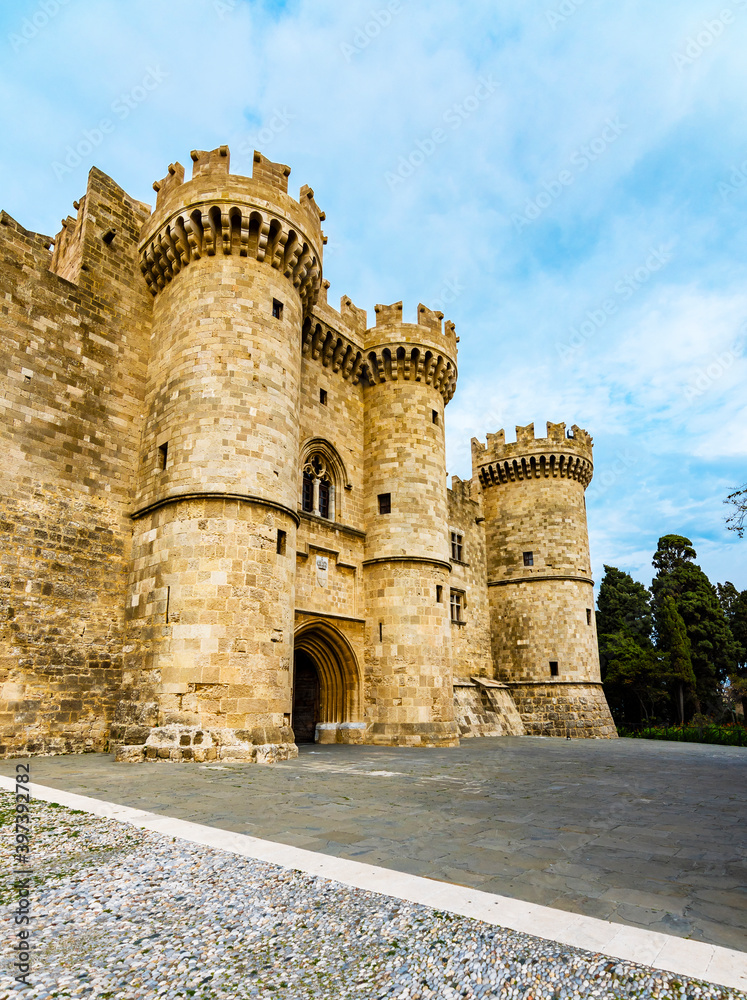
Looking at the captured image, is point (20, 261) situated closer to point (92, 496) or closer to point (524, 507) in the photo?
point (92, 496)

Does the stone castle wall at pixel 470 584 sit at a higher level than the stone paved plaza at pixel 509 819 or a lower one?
higher

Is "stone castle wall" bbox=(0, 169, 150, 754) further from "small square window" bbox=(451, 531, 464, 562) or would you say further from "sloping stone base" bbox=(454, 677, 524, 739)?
"small square window" bbox=(451, 531, 464, 562)

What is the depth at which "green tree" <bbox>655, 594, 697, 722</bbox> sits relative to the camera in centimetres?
3509

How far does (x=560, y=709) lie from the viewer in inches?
963

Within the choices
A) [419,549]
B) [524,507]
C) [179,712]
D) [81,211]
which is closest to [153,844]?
[179,712]

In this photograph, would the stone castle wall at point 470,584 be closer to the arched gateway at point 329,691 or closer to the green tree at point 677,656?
the arched gateway at point 329,691

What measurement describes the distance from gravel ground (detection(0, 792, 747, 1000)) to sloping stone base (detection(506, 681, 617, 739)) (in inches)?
883

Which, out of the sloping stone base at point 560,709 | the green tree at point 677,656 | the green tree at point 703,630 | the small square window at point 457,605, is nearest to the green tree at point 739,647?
the green tree at point 703,630

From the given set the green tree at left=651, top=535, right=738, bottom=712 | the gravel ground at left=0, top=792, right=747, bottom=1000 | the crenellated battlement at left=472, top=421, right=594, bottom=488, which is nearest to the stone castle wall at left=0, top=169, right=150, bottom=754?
the gravel ground at left=0, top=792, right=747, bottom=1000

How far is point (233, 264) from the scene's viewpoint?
14.0 metres

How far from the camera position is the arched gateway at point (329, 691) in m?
16.8

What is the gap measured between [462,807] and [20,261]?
13.2m

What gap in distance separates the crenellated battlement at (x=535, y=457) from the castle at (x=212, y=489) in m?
8.15

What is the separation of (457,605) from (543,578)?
4.26 m
